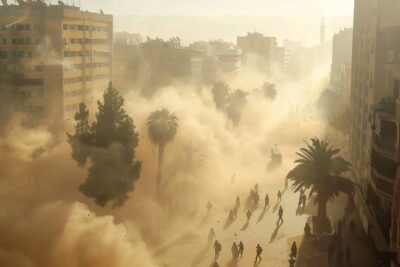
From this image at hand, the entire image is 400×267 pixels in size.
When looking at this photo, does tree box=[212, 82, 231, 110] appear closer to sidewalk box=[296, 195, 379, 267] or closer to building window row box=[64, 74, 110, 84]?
building window row box=[64, 74, 110, 84]

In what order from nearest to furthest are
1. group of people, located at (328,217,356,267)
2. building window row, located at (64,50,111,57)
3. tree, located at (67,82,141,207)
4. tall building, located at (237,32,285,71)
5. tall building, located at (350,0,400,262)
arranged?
tall building, located at (350,0,400,262), group of people, located at (328,217,356,267), tree, located at (67,82,141,207), building window row, located at (64,50,111,57), tall building, located at (237,32,285,71)

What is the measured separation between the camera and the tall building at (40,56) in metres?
70.2

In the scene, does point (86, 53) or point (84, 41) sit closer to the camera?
point (84, 41)

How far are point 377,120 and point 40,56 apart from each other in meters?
48.7

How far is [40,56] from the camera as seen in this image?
71.1m

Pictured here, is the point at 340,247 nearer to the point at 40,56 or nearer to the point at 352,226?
the point at 352,226

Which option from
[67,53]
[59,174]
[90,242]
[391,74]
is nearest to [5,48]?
[67,53]

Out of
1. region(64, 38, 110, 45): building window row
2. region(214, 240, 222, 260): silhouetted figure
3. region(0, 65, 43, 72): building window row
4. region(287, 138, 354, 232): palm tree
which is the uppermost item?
region(64, 38, 110, 45): building window row

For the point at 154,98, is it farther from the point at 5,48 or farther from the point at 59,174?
the point at 59,174

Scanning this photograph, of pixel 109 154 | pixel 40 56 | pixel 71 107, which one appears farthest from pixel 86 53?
pixel 109 154

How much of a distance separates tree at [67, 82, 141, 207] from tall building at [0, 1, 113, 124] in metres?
27.0

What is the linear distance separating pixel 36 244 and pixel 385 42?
2821cm

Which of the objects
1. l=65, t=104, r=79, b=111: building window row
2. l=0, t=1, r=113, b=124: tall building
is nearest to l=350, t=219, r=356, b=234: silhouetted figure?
l=0, t=1, r=113, b=124: tall building

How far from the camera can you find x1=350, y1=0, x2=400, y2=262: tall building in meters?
32.3
